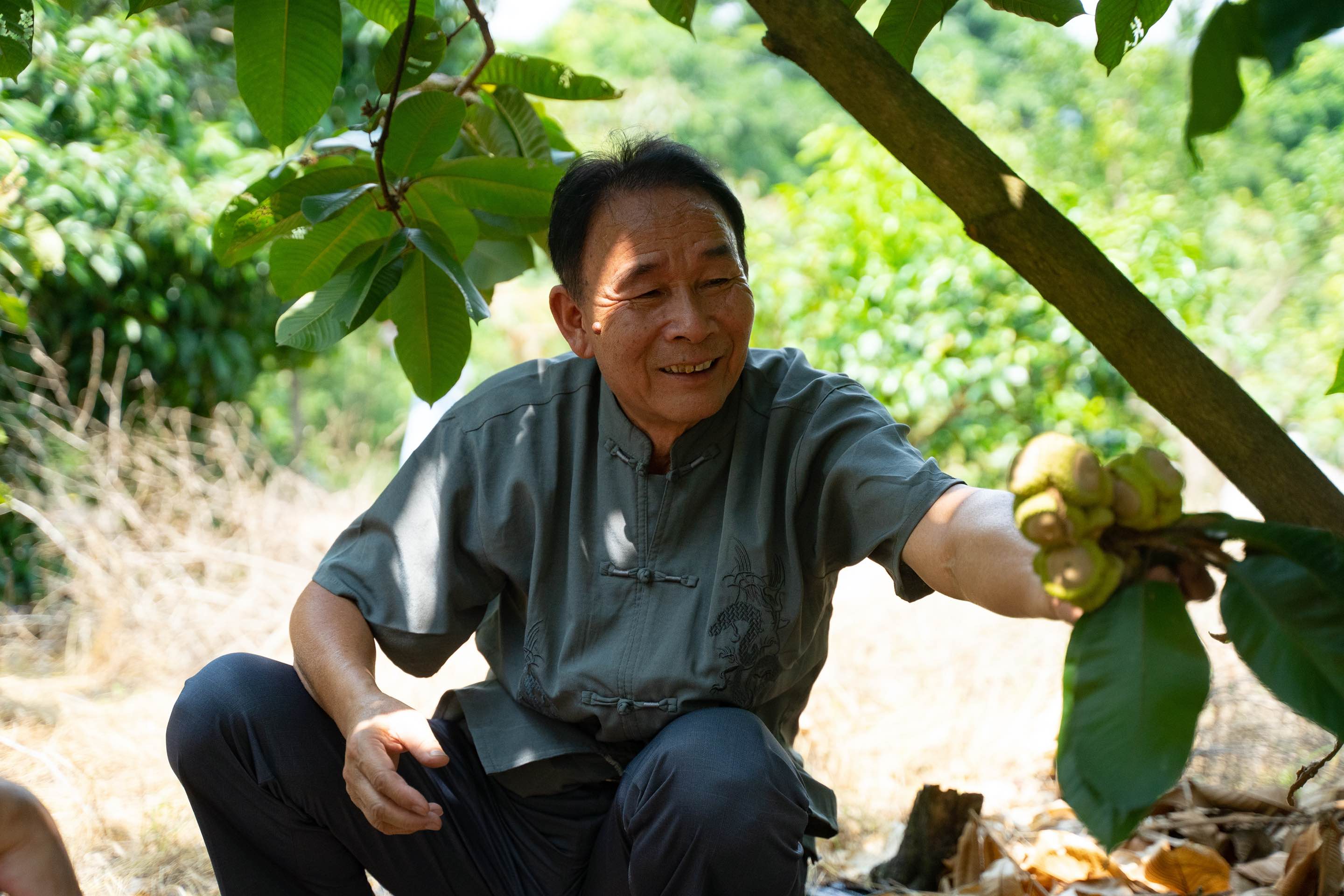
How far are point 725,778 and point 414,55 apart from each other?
41.9 inches

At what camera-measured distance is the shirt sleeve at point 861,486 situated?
1.25m

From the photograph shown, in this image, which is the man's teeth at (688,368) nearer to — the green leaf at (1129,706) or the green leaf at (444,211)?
the green leaf at (444,211)

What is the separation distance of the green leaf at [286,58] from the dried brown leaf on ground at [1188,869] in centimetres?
164

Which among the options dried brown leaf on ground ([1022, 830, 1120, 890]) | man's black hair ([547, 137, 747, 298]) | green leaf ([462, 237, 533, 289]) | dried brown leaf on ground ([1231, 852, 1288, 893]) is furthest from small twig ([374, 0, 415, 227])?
dried brown leaf on ground ([1231, 852, 1288, 893])

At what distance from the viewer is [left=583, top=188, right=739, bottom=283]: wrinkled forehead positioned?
1.49 meters

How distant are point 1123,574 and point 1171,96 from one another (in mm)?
11082

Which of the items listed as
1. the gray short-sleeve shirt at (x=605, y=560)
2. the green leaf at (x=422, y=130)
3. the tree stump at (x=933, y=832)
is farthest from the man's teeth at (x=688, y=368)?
the tree stump at (x=933, y=832)

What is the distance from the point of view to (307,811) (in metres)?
1.55

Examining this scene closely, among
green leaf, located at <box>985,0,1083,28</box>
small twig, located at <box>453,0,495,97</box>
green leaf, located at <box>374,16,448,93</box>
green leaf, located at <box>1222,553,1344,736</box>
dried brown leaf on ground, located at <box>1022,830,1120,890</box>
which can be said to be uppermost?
green leaf, located at <box>985,0,1083,28</box>

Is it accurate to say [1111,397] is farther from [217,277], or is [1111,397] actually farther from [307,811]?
[307,811]

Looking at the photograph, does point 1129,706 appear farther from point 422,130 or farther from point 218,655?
point 218,655

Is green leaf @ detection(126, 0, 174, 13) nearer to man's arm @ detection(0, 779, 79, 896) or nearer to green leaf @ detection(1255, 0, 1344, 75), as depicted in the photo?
man's arm @ detection(0, 779, 79, 896)

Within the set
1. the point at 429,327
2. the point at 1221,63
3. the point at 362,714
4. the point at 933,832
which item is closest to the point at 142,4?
the point at 429,327

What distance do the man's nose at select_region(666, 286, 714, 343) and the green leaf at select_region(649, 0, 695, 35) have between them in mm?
389
